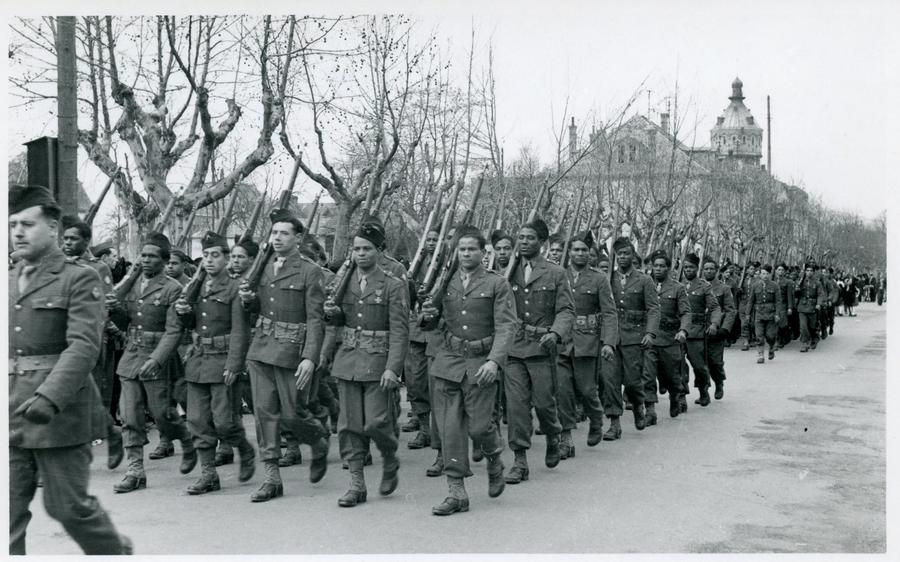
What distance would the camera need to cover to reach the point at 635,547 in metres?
5.92

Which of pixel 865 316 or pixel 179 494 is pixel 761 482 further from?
pixel 865 316

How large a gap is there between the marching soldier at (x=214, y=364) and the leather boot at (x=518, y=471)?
6.67 ft

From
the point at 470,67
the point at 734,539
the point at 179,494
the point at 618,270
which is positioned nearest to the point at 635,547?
the point at 734,539

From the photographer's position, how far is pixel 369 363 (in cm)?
688

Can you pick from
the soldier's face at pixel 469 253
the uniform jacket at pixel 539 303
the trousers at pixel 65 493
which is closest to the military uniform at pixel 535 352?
the uniform jacket at pixel 539 303

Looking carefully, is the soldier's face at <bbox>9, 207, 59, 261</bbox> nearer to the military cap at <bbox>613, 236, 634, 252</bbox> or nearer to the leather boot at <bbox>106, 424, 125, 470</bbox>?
the leather boot at <bbox>106, 424, 125, 470</bbox>

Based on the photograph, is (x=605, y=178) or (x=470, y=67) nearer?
(x=470, y=67)

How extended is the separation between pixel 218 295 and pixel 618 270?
5072 mm

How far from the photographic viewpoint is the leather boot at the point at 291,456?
27.4 feet

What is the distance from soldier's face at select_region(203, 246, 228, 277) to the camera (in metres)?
7.57

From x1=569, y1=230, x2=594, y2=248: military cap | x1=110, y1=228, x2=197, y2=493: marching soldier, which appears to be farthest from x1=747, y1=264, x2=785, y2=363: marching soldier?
x1=110, y1=228, x2=197, y2=493: marching soldier

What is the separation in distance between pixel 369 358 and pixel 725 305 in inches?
309

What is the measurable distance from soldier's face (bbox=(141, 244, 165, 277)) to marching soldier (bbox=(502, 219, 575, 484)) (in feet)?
9.75
